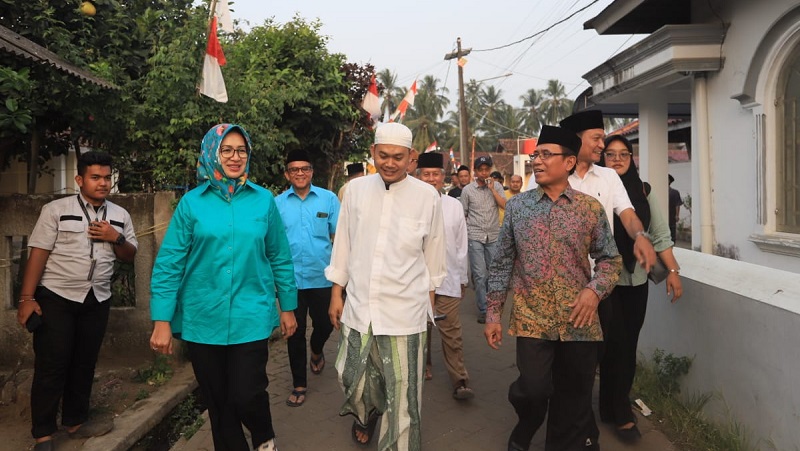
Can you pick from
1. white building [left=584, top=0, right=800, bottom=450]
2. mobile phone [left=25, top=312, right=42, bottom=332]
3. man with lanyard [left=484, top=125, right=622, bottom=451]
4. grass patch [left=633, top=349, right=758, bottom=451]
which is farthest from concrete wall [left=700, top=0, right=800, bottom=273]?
mobile phone [left=25, top=312, right=42, bottom=332]

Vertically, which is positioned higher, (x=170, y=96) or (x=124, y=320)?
(x=170, y=96)

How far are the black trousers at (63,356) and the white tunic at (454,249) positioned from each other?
8.31 feet

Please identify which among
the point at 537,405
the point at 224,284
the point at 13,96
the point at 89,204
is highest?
the point at 13,96

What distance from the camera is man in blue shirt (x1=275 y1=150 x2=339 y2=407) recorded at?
488 cm

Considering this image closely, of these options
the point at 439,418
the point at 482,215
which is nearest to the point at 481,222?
the point at 482,215

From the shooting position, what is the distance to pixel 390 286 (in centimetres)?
329

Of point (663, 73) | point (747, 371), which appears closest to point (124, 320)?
point (747, 371)

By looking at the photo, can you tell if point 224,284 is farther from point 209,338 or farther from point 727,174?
point 727,174

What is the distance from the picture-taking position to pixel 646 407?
4430 mm

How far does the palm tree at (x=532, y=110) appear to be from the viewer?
5697 centimetres

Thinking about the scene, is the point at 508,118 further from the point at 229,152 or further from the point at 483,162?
the point at 229,152

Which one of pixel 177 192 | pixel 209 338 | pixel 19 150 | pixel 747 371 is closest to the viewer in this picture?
pixel 209 338

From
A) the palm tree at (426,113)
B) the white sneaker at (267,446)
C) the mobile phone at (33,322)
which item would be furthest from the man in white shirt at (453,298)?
the palm tree at (426,113)

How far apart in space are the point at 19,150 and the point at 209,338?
527 cm
